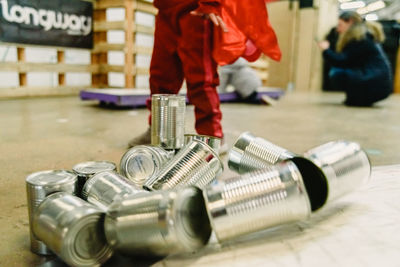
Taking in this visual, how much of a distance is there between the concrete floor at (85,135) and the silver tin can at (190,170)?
0.35 metres

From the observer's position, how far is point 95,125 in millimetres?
2514

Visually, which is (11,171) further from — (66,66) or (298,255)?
(66,66)

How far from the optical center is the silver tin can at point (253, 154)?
114 centimetres

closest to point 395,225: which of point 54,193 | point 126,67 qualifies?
point 54,193

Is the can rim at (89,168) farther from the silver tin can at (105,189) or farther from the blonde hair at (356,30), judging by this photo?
the blonde hair at (356,30)

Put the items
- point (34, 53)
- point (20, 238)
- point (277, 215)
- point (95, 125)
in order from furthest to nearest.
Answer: point (34, 53) → point (95, 125) → point (20, 238) → point (277, 215)

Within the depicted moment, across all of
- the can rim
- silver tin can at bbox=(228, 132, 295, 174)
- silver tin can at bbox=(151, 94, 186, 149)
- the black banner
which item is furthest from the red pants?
the black banner

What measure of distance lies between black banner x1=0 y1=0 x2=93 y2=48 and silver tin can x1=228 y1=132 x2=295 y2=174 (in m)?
3.58

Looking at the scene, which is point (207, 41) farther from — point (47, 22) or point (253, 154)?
point (47, 22)

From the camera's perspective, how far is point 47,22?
4148 mm

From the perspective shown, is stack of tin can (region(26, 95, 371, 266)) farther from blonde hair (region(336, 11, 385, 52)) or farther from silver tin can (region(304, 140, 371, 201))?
blonde hair (region(336, 11, 385, 52))

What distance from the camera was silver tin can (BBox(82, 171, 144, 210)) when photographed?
0.90m

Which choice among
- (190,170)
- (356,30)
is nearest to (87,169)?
(190,170)

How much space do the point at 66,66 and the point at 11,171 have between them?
328cm
